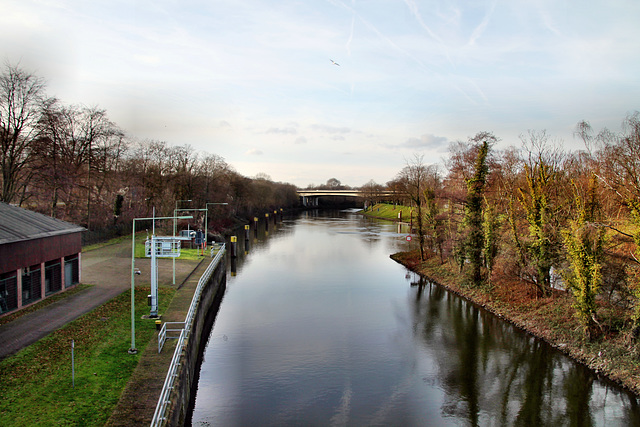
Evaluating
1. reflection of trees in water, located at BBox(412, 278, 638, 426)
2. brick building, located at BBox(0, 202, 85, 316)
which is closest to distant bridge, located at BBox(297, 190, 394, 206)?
reflection of trees in water, located at BBox(412, 278, 638, 426)

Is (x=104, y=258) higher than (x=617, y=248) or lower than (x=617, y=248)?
lower

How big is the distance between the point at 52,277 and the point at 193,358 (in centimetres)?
1052

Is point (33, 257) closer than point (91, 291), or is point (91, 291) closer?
point (33, 257)

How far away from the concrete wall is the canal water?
1.41 feet

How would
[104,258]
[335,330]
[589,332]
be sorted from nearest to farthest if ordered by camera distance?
[589,332]
[335,330]
[104,258]

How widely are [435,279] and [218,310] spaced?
16905 mm

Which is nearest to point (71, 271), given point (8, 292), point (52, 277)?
point (52, 277)

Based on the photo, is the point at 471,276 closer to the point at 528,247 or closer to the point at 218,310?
the point at 528,247

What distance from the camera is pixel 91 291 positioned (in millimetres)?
22328

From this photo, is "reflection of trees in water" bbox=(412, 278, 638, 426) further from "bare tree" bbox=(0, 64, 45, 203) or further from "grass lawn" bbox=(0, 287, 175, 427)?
"bare tree" bbox=(0, 64, 45, 203)

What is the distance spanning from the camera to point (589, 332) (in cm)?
1752

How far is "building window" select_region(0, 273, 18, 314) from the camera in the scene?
1730 centimetres

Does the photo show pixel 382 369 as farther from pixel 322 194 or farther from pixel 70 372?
pixel 322 194

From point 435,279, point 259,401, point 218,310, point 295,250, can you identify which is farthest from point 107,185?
point 259,401
